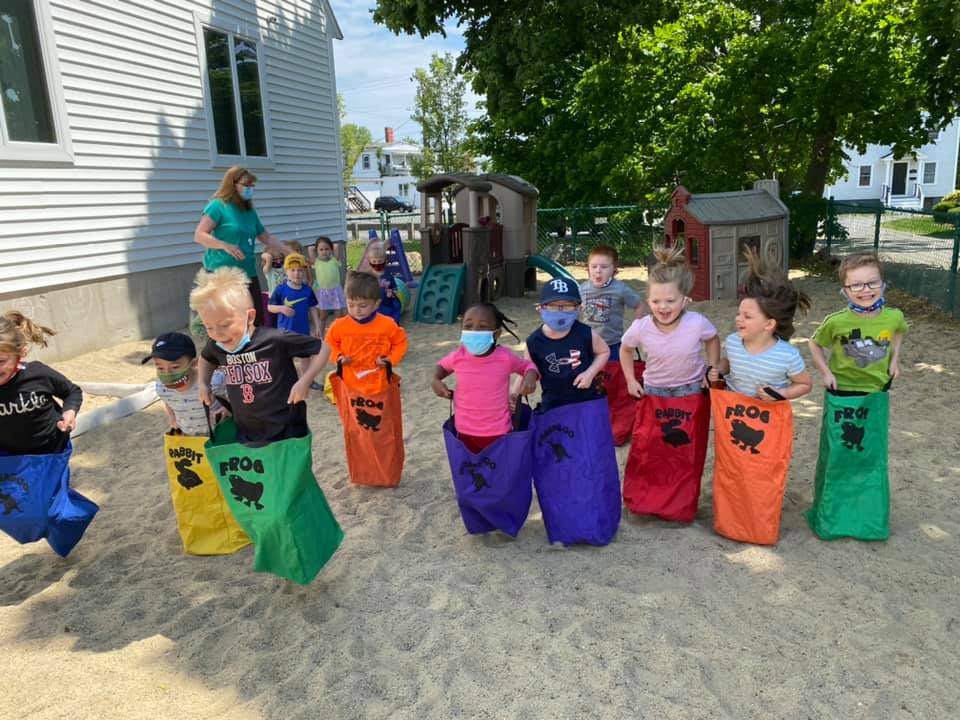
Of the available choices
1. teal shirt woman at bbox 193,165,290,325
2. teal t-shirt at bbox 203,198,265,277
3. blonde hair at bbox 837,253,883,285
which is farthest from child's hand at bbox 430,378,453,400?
teal t-shirt at bbox 203,198,265,277

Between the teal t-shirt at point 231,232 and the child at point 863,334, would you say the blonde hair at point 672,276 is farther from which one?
the teal t-shirt at point 231,232

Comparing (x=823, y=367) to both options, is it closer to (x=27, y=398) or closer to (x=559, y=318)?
(x=559, y=318)

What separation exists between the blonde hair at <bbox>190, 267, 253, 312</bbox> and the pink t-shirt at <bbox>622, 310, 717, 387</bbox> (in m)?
2.02

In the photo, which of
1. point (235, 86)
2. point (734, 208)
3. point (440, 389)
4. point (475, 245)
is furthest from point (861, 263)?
point (235, 86)

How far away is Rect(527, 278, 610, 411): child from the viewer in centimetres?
357

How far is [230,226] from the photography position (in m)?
5.50

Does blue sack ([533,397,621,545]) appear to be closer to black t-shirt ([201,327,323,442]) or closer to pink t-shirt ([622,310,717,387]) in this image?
pink t-shirt ([622,310,717,387])

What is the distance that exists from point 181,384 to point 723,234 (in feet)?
A: 32.1

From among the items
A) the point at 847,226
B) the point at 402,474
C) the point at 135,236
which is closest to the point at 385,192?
the point at 847,226

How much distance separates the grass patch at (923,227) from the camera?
995 centimetres

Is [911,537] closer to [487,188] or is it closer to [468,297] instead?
[468,297]

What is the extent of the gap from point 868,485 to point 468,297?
789cm

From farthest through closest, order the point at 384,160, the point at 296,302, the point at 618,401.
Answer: the point at 384,160 < the point at 296,302 < the point at 618,401

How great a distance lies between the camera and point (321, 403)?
6.82 metres
